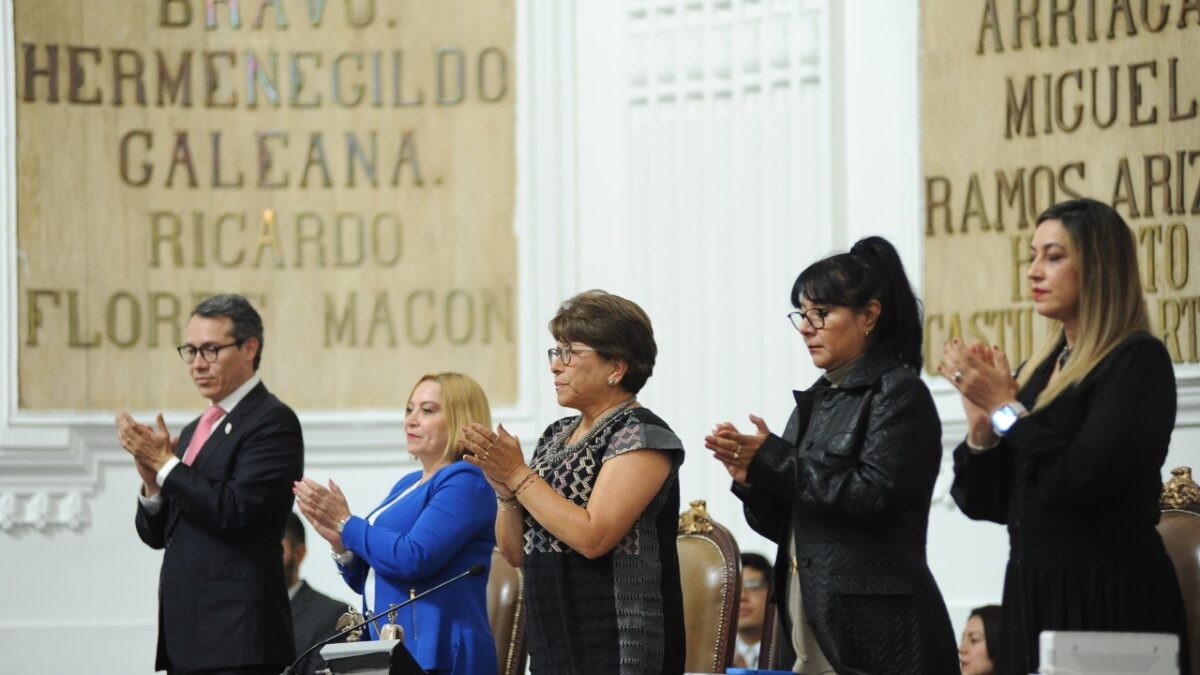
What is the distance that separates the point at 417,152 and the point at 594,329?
11.4ft

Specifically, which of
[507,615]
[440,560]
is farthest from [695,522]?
[440,560]

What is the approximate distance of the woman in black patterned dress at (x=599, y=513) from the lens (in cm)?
357

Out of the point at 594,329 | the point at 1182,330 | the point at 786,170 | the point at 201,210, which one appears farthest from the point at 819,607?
the point at 201,210

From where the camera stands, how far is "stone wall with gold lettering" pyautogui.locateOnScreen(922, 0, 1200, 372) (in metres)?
5.63

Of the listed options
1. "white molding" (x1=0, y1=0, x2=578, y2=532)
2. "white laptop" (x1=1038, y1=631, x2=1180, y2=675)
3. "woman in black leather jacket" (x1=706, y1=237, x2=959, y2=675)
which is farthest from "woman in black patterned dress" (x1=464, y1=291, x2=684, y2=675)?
"white molding" (x1=0, y1=0, x2=578, y2=532)

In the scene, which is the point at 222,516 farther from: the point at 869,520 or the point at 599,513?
the point at 869,520

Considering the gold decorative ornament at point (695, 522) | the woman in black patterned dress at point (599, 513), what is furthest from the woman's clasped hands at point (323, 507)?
the gold decorative ornament at point (695, 522)

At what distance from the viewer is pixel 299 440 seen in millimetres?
4738

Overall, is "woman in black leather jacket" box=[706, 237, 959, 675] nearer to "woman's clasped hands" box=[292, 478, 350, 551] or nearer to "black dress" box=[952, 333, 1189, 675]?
"black dress" box=[952, 333, 1189, 675]

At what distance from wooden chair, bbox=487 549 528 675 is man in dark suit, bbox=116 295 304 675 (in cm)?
67

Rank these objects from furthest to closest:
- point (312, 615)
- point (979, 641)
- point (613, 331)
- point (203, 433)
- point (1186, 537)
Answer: point (312, 615) < point (979, 641) < point (203, 433) < point (1186, 537) < point (613, 331)

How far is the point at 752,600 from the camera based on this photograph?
19.9ft

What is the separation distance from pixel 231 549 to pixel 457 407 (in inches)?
27.4

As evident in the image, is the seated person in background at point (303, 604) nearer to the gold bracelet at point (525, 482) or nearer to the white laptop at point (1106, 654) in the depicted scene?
the gold bracelet at point (525, 482)
